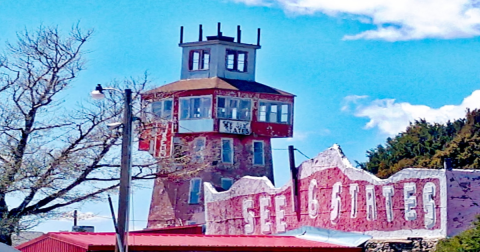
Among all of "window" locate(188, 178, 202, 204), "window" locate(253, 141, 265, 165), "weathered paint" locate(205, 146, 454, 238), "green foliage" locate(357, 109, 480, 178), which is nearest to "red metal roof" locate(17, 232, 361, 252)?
"weathered paint" locate(205, 146, 454, 238)

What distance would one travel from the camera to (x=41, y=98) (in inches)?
1121

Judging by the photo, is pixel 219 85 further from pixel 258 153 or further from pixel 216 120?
pixel 258 153

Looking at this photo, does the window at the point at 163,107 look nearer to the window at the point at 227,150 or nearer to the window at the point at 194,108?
the window at the point at 194,108

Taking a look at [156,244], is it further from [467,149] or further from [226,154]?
[226,154]

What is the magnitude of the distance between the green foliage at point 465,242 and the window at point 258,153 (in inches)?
1031

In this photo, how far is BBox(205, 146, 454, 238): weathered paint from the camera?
23.4 metres

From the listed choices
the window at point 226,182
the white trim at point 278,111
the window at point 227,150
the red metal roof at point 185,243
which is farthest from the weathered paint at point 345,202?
the white trim at point 278,111

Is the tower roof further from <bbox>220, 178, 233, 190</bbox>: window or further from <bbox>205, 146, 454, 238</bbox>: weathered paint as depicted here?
<bbox>205, 146, 454, 238</bbox>: weathered paint

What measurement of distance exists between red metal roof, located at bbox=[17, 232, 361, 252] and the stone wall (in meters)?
0.57

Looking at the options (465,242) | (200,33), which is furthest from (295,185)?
(200,33)

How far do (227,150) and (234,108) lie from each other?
2.48 metres

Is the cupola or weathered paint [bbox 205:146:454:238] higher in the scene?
the cupola

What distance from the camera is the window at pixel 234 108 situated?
149ft

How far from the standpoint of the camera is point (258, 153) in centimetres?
4797
